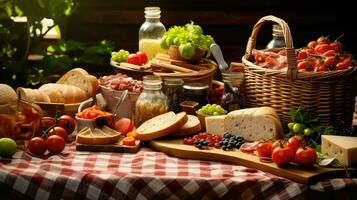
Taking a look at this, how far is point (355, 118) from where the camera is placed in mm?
3846

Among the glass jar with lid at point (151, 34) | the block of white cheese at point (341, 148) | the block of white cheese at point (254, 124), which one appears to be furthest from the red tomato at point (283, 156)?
the glass jar with lid at point (151, 34)

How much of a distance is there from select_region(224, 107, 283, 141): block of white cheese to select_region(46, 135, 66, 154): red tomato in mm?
761

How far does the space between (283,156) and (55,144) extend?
998mm

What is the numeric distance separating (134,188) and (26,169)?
0.47 meters

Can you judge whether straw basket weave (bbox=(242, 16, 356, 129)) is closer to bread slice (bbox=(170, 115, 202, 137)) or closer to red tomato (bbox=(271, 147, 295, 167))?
bread slice (bbox=(170, 115, 202, 137))

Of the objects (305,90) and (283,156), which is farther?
(305,90)

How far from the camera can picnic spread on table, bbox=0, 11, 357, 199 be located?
2.89 metres

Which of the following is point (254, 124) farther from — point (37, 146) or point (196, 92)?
point (37, 146)

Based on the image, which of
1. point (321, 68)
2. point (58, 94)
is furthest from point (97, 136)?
point (321, 68)

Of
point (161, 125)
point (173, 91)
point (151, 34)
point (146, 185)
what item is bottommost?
point (146, 185)

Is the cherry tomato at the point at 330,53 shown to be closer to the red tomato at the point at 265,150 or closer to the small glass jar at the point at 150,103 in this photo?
the red tomato at the point at 265,150

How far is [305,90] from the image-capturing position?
3293mm

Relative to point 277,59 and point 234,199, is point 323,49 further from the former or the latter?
point 234,199

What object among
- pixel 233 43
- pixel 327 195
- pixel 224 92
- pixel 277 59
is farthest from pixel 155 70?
pixel 233 43
